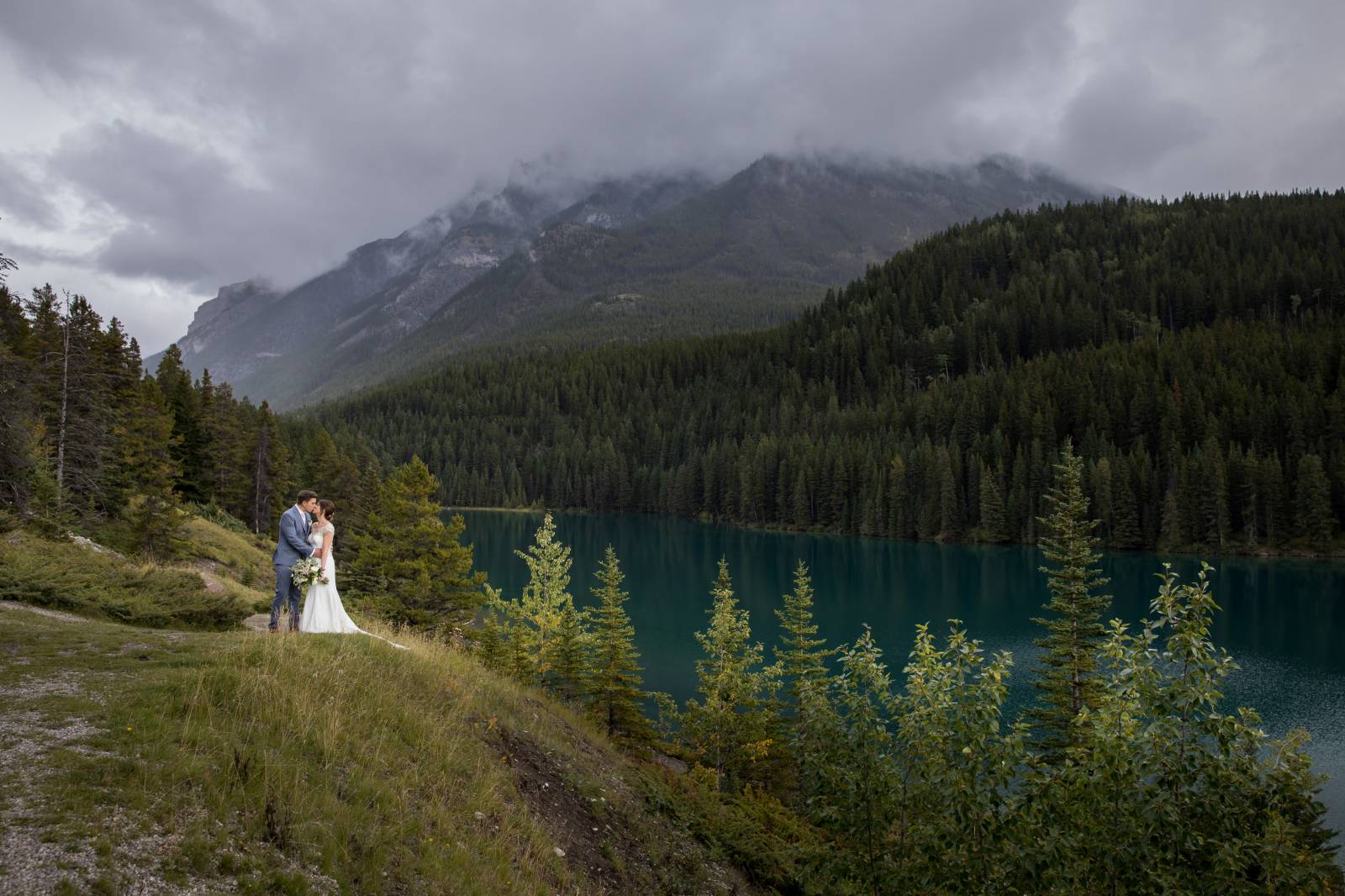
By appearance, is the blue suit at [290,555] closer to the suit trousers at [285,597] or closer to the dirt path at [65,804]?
the suit trousers at [285,597]

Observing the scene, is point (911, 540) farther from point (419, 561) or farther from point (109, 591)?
point (109, 591)

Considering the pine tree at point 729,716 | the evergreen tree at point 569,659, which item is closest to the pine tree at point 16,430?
the evergreen tree at point 569,659

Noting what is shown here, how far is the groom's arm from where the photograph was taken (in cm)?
1466

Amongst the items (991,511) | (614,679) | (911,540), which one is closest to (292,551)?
(614,679)

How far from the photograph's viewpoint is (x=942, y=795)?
32.0 feet

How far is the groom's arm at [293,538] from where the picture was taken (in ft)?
48.1

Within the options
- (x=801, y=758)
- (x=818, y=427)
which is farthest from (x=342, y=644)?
(x=818, y=427)

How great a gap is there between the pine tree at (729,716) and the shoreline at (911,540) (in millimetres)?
82946

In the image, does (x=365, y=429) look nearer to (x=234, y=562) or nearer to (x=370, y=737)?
(x=234, y=562)

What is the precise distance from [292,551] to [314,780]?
783 cm

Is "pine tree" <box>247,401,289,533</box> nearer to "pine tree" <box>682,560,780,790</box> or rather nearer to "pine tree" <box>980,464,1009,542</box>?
"pine tree" <box>682,560,780,790</box>

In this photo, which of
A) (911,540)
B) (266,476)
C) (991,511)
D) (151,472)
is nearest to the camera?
(151,472)

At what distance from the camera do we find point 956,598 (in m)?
62.2

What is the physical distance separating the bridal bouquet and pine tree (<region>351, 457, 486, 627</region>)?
1507 cm
